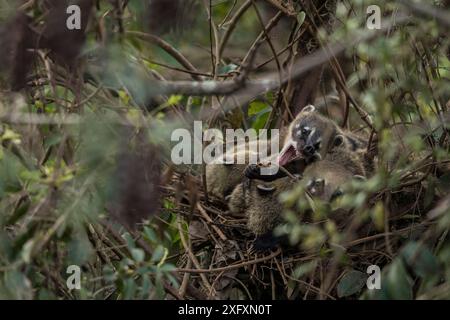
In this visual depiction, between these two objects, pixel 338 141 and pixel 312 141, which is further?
pixel 338 141

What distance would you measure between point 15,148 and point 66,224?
0.71 m

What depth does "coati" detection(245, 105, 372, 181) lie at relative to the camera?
586 centimetres

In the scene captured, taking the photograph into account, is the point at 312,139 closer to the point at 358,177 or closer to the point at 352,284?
the point at 358,177

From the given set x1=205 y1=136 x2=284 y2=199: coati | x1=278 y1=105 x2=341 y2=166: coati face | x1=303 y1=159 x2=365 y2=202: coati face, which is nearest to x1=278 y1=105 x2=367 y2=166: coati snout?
x1=278 y1=105 x2=341 y2=166: coati face

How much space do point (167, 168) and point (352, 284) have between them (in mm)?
1452

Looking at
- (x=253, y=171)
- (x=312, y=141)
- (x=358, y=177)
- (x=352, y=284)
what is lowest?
(x=352, y=284)

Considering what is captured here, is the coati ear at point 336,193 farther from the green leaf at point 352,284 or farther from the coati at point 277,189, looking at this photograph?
the green leaf at point 352,284

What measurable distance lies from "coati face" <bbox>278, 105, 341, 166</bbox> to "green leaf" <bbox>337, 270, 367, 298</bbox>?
1.13m

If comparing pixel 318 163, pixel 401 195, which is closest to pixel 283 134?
pixel 318 163

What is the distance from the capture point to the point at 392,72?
502 cm

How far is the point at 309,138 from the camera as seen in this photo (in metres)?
5.88

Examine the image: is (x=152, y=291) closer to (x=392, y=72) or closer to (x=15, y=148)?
(x=15, y=148)

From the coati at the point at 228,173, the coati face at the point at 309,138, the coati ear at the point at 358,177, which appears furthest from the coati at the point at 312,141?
the coati ear at the point at 358,177

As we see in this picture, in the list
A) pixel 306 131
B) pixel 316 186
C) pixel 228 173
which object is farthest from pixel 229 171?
pixel 316 186
